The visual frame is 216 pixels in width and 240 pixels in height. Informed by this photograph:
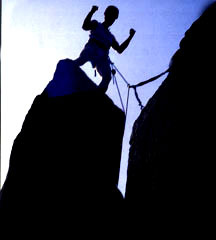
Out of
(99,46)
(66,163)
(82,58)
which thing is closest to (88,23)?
(99,46)

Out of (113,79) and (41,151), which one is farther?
(113,79)

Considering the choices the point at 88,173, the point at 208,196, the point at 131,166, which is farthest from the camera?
the point at 131,166

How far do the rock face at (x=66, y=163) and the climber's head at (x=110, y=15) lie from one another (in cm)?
149

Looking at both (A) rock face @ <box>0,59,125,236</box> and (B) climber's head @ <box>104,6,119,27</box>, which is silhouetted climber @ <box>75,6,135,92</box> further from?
(A) rock face @ <box>0,59,125,236</box>

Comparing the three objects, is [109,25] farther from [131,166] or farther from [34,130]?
[131,166]

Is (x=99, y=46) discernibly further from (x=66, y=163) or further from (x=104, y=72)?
(x=66, y=163)

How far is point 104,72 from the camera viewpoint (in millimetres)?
5695

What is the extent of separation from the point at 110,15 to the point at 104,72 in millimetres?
1471

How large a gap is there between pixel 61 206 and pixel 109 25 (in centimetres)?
431

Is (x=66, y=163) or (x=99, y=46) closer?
(x=66, y=163)

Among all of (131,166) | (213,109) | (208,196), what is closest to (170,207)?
(208,196)

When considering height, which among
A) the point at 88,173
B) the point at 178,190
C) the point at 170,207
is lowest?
the point at 170,207

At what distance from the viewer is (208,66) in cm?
463

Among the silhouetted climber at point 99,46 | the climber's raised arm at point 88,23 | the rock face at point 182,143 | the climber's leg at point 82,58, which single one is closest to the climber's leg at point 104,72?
the silhouetted climber at point 99,46
